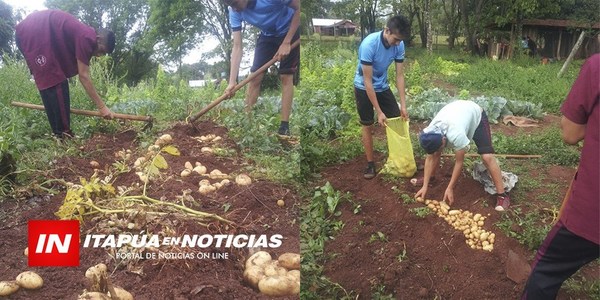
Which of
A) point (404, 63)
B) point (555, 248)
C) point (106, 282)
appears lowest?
point (555, 248)

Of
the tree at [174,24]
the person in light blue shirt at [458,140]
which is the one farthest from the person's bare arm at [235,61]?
the person in light blue shirt at [458,140]

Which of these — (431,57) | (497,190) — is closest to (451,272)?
(497,190)

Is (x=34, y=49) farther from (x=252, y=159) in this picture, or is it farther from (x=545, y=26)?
(x=545, y=26)

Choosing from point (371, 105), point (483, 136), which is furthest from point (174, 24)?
point (483, 136)

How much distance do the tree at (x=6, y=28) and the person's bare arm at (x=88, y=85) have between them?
0.83 ft

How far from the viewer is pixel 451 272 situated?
220 cm

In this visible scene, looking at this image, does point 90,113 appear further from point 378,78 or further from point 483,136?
point 483,136

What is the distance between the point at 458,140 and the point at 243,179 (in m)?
1.15

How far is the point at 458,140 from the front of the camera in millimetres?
2459

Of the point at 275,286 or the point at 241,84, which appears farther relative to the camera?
the point at 241,84

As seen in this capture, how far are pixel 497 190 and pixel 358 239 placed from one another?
2.54 feet

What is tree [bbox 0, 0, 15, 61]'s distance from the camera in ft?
5.88

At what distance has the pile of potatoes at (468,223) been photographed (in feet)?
7.56

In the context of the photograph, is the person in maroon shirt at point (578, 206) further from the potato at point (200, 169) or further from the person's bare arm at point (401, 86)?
the potato at point (200, 169)
